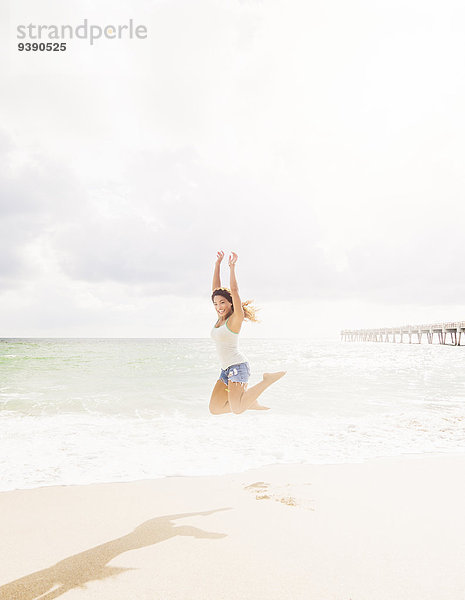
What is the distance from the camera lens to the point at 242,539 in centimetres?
366

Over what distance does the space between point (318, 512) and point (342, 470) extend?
1.66m

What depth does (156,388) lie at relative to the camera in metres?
16.4

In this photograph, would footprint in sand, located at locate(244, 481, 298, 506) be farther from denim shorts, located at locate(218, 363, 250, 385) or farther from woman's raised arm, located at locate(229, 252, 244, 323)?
woman's raised arm, located at locate(229, 252, 244, 323)

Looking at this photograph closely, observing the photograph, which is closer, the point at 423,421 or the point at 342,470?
the point at 342,470

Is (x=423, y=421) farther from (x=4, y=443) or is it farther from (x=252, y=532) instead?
(x=4, y=443)

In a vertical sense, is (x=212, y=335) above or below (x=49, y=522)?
above

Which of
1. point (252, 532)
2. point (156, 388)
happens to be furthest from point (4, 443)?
point (156, 388)

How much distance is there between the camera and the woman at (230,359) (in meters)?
4.96

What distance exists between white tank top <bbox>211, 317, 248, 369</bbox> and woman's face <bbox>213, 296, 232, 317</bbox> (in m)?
0.14

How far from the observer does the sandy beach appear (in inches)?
117

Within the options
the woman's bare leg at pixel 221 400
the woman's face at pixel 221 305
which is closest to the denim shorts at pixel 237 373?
the woman's bare leg at pixel 221 400

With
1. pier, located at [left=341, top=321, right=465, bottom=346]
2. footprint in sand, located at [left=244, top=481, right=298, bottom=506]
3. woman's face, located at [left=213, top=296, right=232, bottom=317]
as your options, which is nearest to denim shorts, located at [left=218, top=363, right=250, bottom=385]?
woman's face, located at [left=213, top=296, right=232, bottom=317]

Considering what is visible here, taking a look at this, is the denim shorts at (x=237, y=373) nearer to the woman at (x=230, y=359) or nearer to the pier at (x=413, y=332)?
the woman at (x=230, y=359)

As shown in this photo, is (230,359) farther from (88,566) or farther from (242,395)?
(88,566)
